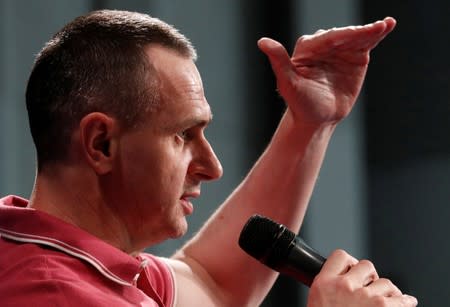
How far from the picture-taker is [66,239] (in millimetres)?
1118

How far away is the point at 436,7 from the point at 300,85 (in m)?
1.14

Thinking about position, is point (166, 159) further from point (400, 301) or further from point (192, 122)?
point (400, 301)

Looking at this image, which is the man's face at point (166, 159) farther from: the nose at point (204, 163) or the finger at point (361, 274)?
the finger at point (361, 274)

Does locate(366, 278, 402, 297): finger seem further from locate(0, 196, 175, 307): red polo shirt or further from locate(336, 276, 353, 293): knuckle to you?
locate(0, 196, 175, 307): red polo shirt

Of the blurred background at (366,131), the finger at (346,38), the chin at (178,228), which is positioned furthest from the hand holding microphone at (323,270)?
the blurred background at (366,131)

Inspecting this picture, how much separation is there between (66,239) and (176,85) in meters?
0.29

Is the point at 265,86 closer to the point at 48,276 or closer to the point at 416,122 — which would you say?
the point at 416,122

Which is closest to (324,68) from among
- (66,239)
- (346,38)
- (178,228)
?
(346,38)

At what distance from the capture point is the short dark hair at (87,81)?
46.8 inches

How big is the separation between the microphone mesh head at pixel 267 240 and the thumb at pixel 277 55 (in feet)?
1.00

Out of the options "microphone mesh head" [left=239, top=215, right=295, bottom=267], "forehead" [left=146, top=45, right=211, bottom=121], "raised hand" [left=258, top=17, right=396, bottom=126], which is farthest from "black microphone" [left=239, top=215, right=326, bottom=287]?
"raised hand" [left=258, top=17, right=396, bottom=126]

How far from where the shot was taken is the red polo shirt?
40.5 inches

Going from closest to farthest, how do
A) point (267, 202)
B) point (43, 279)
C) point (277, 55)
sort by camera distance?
point (43, 279)
point (277, 55)
point (267, 202)

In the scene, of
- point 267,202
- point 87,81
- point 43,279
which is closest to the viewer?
point 43,279
